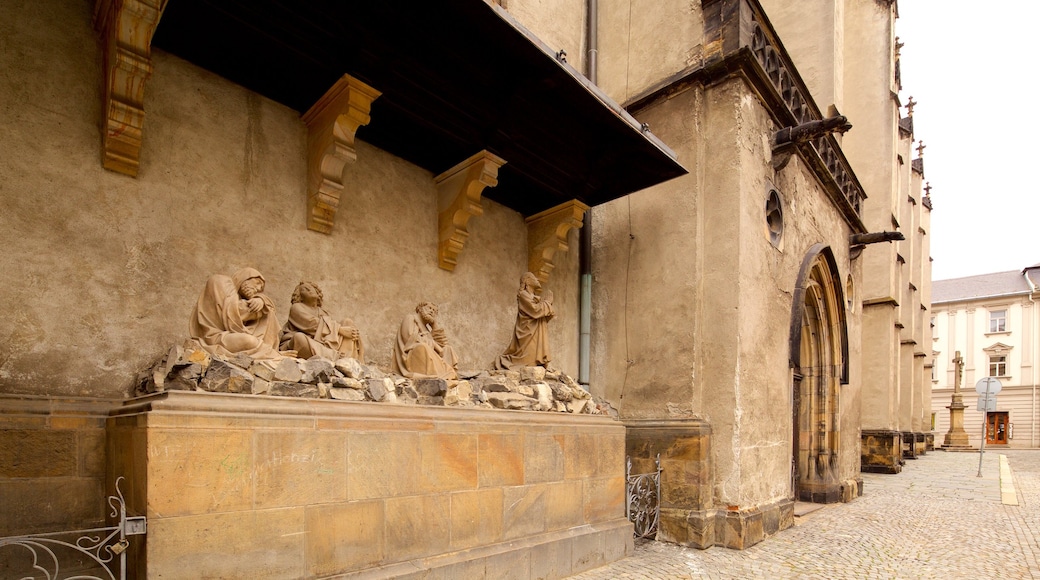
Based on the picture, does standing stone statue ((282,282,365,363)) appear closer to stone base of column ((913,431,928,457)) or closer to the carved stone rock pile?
the carved stone rock pile

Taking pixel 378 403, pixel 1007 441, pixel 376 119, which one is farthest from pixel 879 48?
A: pixel 1007 441

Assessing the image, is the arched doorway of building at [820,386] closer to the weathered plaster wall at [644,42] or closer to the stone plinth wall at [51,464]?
the weathered plaster wall at [644,42]

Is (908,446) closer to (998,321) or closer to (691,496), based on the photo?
(691,496)

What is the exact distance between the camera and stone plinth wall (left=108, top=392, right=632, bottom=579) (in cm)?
317

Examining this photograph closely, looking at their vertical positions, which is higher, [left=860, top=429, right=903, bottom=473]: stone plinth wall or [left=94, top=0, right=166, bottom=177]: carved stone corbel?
[left=94, top=0, right=166, bottom=177]: carved stone corbel

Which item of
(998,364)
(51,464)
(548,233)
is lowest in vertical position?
(998,364)

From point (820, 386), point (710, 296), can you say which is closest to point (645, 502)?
point (710, 296)

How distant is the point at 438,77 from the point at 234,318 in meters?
2.87

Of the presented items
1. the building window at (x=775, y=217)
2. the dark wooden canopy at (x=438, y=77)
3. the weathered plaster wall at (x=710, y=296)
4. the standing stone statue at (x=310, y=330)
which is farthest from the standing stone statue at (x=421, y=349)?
the building window at (x=775, y=217)

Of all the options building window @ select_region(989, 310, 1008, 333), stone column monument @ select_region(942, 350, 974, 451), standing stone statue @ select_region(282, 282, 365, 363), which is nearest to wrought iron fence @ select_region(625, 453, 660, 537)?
standing stone statue @ select_region(282, 282, 365, 363)

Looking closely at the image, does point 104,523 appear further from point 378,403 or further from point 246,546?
point 378,403

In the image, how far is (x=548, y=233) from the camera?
775cm

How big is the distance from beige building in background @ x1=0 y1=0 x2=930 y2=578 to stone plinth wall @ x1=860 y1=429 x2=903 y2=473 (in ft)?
31.4

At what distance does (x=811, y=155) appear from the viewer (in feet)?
30.7
